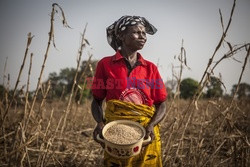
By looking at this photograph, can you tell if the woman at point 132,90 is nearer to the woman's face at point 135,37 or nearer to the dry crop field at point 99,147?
the woman's face at point 135,37

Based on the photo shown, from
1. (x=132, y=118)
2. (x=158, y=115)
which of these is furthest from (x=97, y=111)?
(x=158, y=115)

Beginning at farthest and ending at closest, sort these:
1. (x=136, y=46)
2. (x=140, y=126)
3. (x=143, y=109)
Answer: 1. (x=136, y=46)
2. (x=143, y=109)
3. (x=140, y=126)

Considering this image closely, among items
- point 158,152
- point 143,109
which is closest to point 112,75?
point 143,109

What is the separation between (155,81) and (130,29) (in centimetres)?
52

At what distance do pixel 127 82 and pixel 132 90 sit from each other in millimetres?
79

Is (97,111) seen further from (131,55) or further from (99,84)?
(131,55)

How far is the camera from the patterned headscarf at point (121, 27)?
164 centimetres

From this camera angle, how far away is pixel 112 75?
1.50 metres

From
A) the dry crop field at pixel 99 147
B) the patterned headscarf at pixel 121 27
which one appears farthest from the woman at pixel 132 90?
the dry crop field at pixel 99 147

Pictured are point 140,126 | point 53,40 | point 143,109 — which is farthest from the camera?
point 143,109

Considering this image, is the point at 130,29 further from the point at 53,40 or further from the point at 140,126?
the point at 140,126

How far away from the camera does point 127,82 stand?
1.48 meters

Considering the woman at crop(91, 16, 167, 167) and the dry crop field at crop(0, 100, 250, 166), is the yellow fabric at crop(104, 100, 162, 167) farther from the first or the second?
the dry crop field at crop(0, 100, 250, 166)

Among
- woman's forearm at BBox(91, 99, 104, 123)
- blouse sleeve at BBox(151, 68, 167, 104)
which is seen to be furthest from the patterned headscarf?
woman's forearm at BBox(91, 99, 104, 123)
